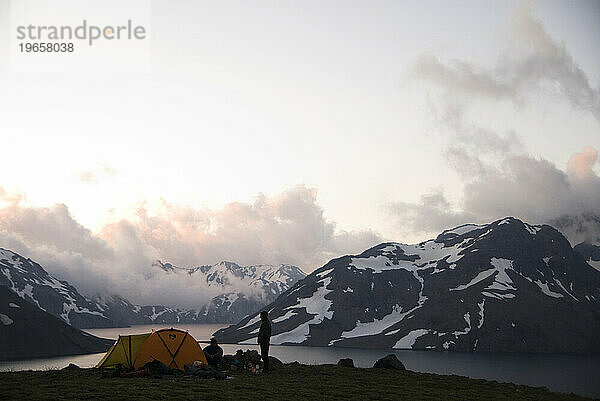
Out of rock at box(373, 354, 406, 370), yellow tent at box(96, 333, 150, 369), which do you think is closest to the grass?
yellow tent at box(96, 333, 150, 369)

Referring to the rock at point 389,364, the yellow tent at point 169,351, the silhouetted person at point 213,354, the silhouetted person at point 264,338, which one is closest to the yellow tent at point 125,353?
the yellow tent at point 169,351

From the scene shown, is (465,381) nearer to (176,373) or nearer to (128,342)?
(176,373)

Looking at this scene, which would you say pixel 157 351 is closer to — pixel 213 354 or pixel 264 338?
pixel 213 354

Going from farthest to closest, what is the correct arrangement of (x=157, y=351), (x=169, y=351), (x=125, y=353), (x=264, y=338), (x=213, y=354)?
(x=213, y=354), (x=125, y=353), (x=264, y=338), (x=169, y=351), (x=157, y=351)

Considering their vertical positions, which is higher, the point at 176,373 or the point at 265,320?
the point at 265,320

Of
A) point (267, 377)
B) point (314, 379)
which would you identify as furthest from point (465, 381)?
point (267, 377)

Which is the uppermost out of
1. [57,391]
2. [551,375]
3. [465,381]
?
[57,391]

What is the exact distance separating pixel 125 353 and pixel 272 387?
14.4 metres

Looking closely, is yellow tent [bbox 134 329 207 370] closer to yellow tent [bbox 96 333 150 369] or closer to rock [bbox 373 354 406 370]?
yellow tent [bbox 96 333 150 369]

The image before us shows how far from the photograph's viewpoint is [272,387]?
3192 cm

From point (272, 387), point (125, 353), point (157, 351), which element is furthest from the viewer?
point (125, 353)

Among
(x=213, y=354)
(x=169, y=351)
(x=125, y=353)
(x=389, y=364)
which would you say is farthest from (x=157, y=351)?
(x=389, y=364)

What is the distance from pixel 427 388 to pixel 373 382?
3.61 meters

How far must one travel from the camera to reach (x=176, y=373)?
118ft
